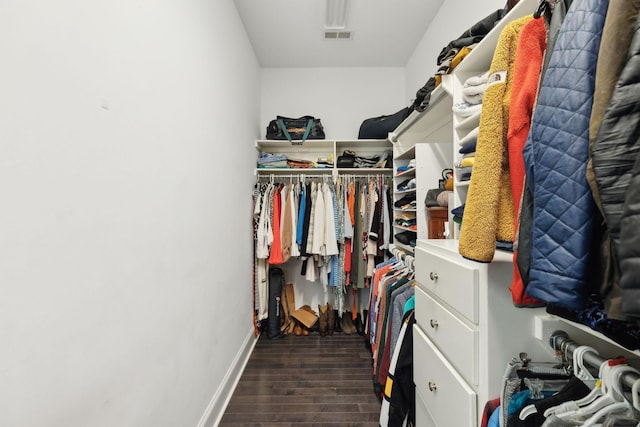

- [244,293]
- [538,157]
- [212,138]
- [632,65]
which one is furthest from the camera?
[244,293]

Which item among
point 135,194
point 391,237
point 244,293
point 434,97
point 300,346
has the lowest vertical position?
point 300,346

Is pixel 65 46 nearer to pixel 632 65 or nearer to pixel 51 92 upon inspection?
pixel 51 92

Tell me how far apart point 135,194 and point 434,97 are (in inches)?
60.4

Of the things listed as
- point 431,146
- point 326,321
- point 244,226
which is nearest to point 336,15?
point 431,146

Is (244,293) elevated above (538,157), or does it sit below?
below

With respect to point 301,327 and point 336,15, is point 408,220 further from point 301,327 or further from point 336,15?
point 336,15

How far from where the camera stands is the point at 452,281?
88cm

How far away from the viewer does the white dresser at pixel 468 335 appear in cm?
75

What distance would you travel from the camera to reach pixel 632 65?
1.12ft

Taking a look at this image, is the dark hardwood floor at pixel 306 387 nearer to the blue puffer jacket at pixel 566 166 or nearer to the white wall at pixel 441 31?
the blue puffer jacket at pixel 566 166

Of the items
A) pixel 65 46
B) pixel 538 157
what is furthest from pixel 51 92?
pixel 538 157

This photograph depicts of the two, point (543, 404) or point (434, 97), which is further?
point (434, 97)

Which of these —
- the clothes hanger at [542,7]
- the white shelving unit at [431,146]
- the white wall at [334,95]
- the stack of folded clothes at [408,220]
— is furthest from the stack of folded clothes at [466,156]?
the white wall at [334,95]

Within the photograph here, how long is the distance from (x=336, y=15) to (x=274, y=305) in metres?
2.50
